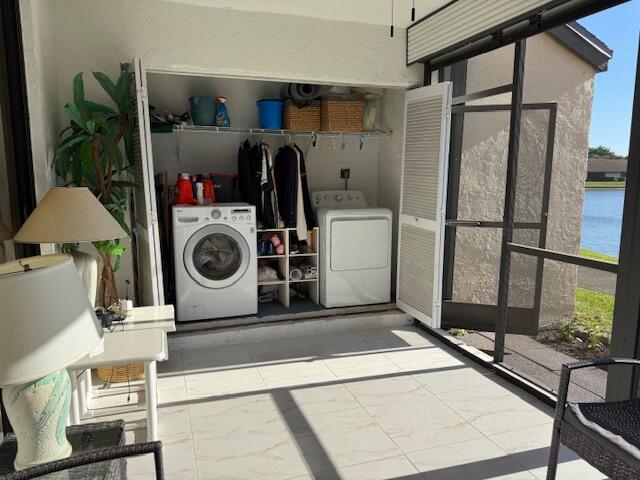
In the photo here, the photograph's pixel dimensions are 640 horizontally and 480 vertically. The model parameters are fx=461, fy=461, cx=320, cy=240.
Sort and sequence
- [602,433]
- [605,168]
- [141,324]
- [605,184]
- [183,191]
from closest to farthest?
1. [602,433]
2. [141,324]
3. [605,184]
4. [605,168]
5. [183,191]

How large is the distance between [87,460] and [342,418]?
1.78 meters

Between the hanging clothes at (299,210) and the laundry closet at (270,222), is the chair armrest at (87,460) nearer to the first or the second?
the laundry closet at (270,222)

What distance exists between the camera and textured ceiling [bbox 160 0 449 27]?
11.0 ft

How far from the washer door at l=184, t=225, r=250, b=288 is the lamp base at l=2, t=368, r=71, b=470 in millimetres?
2557

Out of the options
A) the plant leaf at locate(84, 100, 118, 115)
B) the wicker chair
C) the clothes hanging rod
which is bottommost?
the wicker chair

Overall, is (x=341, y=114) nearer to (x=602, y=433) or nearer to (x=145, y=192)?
(x=145, y=192)

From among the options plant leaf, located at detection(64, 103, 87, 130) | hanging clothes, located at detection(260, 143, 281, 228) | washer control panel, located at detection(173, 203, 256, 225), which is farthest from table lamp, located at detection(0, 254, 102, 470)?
hanging clothes, located at detection(260, 143, 281, 228)

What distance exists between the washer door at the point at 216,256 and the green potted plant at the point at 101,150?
0.81 meters

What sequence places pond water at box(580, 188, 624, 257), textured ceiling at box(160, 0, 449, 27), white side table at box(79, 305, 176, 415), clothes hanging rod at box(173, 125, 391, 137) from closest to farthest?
white side table at box(79, 305, 176, 415)
pond water at box(580, 188, 624, 257)
textured ceiling at box(160, 0, 449, 27)
clothes hanging rod at box(173, 125, 391, 137)

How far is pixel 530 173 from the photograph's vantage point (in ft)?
11.4

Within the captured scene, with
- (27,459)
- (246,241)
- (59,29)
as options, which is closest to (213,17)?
(59,29)

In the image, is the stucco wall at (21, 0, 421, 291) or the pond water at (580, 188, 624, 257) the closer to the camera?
the pond water at (580, 188, 624, 257)

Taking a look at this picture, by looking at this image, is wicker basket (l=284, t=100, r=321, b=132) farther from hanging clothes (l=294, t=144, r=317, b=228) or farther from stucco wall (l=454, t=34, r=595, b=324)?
stucco wall (l=454, t=34, r=595, b=324)

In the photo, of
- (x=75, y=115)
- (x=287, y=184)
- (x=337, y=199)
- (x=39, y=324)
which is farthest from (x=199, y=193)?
(x=39, y=324)
